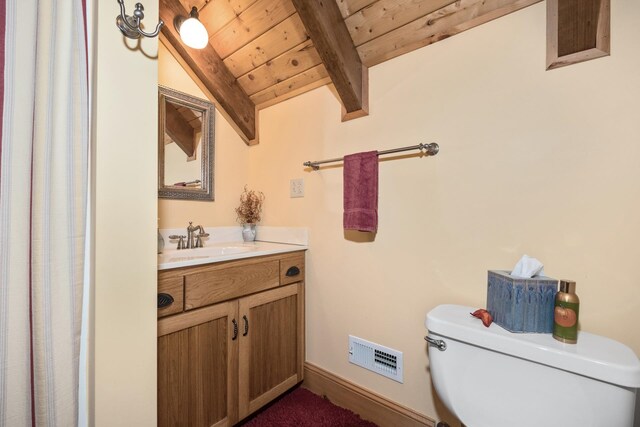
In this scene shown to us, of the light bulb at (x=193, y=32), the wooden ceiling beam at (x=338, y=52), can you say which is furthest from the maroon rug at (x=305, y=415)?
the light bulb at (x=193, y=32)

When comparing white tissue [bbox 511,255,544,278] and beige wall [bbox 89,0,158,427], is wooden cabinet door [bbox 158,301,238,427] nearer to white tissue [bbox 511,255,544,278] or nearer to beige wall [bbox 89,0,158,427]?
beige wall [bbox 89,0,158,427]

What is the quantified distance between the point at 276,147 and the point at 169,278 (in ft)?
3.54

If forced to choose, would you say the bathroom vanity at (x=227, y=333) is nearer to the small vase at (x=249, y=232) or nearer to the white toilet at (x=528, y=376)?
the small vase at (x=249, y=232)

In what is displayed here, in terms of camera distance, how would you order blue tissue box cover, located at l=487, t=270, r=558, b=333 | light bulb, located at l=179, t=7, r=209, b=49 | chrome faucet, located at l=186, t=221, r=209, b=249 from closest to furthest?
blue tissue box cover, located at l=487, t=270, r=558, b=333 < light bulb, located at l=179, t=7, r=209, b=49 < chrome faucet, located at l=186, t=221, r=209, b=249

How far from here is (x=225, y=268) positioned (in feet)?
4.15

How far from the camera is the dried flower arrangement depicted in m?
1.93

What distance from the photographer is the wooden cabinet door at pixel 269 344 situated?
1.36 metres

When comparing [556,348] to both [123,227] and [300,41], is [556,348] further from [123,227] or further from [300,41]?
[300,41]

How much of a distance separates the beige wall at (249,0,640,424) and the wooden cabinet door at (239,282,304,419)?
4.3 inches

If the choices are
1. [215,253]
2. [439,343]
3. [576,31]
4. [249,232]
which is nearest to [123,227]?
[215,253]

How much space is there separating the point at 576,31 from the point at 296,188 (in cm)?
136

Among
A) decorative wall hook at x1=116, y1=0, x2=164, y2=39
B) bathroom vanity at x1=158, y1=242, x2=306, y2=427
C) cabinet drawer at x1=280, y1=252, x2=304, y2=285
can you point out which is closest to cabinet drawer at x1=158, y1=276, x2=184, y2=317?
bathroom vanity at x1=158, y1=242, x2=306, y2=427

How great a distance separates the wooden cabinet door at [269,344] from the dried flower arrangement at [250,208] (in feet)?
1.88

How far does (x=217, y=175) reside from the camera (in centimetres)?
186
